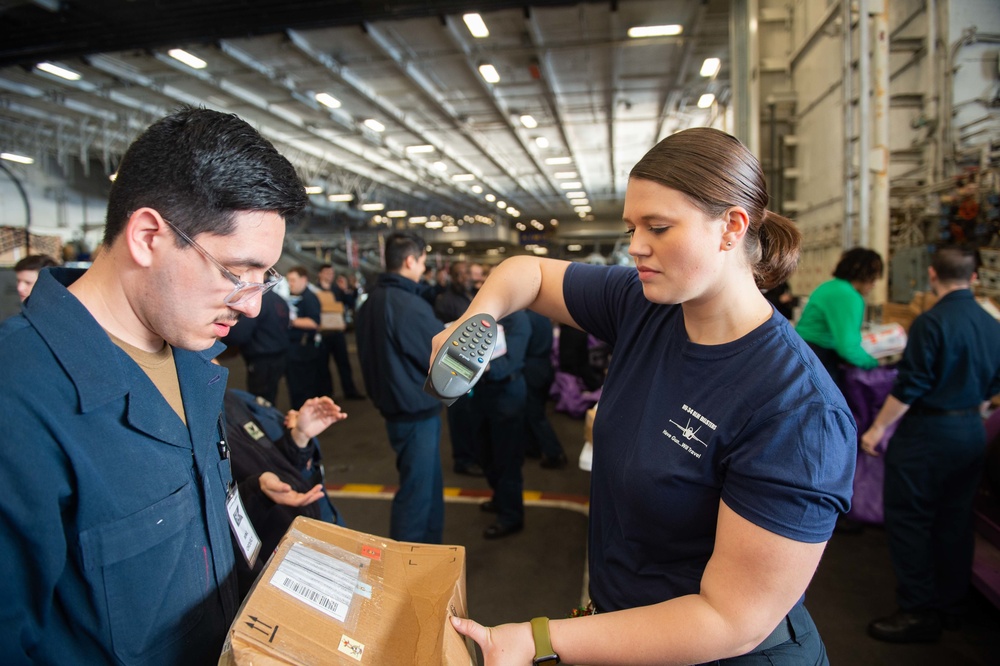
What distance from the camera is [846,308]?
3322mm

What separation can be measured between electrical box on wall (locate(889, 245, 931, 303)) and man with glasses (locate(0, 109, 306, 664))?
5841 millimetres

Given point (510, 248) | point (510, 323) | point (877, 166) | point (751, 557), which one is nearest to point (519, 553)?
point (510, 323)

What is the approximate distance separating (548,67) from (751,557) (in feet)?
30.6

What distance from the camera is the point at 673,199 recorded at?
1.04 m

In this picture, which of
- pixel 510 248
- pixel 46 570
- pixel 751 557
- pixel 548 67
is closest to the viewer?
pixel 46 570

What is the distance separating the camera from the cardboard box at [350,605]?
91 centimetres

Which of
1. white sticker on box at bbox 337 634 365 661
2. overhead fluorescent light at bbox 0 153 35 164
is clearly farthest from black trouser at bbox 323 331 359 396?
overhead fluorescent light at bbox 0 153 35 164

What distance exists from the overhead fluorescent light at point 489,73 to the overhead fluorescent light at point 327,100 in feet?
10.3

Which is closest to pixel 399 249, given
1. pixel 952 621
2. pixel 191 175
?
pixel 191 175

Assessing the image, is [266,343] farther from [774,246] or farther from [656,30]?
[656,30]

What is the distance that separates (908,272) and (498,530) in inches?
184

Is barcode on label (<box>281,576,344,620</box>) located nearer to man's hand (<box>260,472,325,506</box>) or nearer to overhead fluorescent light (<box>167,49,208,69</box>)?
man's hand (<box>260,472,325,506</box>)

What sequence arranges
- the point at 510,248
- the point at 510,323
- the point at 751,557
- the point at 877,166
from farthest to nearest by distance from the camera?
the point at 510,248, the point at 877,166, the point at 510,323, the point at 751,557

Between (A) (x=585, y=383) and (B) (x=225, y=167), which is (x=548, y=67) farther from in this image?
(B) (x=225, y=167)
